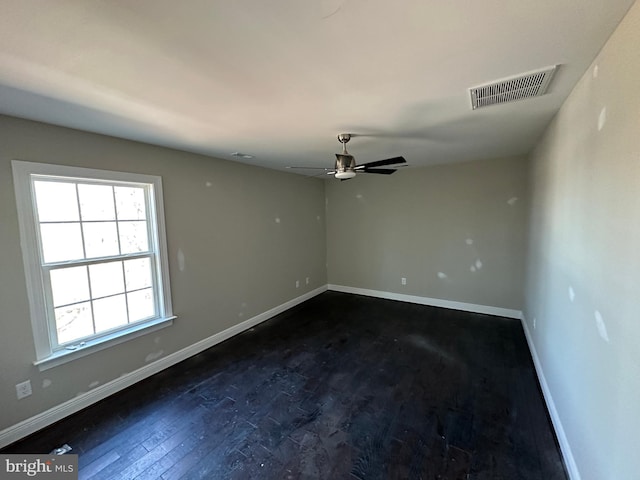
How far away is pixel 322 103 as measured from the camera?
6.21 feet

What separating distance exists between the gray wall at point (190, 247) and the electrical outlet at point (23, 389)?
0.03 meters

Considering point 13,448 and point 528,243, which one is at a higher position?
point 528,243

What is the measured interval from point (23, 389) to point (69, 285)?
82 centimetres

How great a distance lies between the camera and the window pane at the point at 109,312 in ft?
8.45

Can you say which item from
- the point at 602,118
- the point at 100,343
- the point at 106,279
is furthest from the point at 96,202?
the point at 602,118

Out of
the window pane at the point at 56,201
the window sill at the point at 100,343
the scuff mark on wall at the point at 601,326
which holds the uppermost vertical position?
the window pane at the point at 56,201

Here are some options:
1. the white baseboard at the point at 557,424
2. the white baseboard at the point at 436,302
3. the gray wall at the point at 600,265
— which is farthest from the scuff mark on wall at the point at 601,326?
the white baseboard at the point at 436,302

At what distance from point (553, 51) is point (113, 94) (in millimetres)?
2511

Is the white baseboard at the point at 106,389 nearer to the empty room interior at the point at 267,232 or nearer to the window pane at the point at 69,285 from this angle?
the empty room interior at the point at 267,232

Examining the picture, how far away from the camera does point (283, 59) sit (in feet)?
4.50

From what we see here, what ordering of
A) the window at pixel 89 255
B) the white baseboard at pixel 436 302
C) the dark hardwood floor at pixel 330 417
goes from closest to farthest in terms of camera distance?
the dark hardwood floor at pixel 330 417 → the window at pixel 89 255 → the white baseboard at pixel 436 302

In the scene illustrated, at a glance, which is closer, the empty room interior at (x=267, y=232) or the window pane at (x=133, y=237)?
the empty room interior at (x=267, y=232)

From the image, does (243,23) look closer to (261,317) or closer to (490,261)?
(261,317)

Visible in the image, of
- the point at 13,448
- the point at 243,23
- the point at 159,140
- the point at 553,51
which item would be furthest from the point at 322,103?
the point at 13,448
